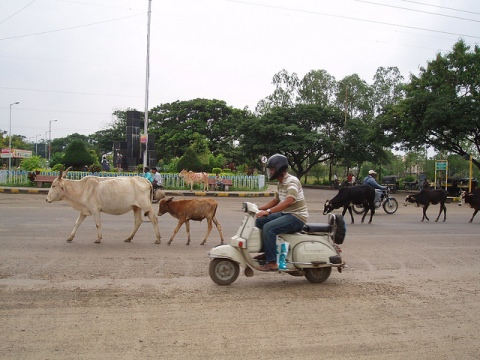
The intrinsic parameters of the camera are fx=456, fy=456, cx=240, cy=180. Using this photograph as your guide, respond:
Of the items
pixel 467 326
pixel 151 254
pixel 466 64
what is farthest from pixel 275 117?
pixel 467 326

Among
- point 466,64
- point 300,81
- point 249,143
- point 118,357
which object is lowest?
point 118,357

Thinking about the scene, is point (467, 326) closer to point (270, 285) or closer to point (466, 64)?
point (270, 285)

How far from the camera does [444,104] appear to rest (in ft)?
102

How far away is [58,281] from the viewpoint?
6.49 m

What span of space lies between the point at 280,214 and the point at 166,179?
23717mm

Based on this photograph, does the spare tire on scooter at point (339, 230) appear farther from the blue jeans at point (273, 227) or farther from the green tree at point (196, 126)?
the green tree at point (196, 126)

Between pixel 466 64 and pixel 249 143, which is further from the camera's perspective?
pixel 249 143

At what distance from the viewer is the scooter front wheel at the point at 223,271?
643cm

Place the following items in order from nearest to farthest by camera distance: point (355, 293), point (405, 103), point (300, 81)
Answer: point (355, 293) → point (405, 103) → point (300, 81)

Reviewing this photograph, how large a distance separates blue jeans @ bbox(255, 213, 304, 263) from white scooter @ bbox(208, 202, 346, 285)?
0.11 meters

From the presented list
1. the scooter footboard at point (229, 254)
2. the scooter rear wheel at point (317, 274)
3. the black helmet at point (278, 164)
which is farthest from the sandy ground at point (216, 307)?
the black helmet at point (278, 164)

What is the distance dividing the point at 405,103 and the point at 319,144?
15.6m

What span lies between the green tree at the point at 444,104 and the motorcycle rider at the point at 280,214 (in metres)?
27.5

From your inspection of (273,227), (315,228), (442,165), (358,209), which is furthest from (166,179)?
(273,227)
